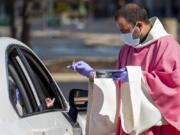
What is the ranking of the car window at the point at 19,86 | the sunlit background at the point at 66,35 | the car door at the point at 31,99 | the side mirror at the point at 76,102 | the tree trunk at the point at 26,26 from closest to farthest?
1. the car door at the point at 31,99
2. the car window at the point at 19,86
3. the side mirror at the point at 76,102
4. the tree trunk at the point at 26,26
5. the sunlit background at the point at 66,35

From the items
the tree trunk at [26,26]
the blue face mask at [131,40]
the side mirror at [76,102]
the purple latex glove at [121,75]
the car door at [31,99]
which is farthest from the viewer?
the tree trunk at [26,26]

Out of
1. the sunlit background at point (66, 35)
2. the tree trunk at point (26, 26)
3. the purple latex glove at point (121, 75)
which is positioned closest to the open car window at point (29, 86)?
the purple latex glove at point (121, 75)

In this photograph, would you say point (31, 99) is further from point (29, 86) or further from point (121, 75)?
point (121, 75)

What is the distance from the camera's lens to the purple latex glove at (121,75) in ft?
16.0

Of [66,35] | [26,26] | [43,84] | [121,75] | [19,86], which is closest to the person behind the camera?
[19,86]

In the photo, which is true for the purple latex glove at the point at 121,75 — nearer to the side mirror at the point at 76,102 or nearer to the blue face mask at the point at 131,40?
the blue face mask at the point at 131,40

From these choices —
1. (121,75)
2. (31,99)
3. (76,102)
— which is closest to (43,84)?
(76,102)

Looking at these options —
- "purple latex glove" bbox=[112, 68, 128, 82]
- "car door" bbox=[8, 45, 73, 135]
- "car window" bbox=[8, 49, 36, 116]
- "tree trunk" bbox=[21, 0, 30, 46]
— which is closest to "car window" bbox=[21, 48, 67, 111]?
"car door" bbox=[8, 45, 73, 135]

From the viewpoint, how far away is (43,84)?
5.64m

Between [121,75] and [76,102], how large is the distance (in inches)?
32.6

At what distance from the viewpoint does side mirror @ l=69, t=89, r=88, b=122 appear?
17.6ft

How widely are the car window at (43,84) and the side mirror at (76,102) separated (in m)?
0.08

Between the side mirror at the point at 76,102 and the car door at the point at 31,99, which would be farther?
the side mirror at the point at 76,102

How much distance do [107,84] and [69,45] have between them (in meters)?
33.0
